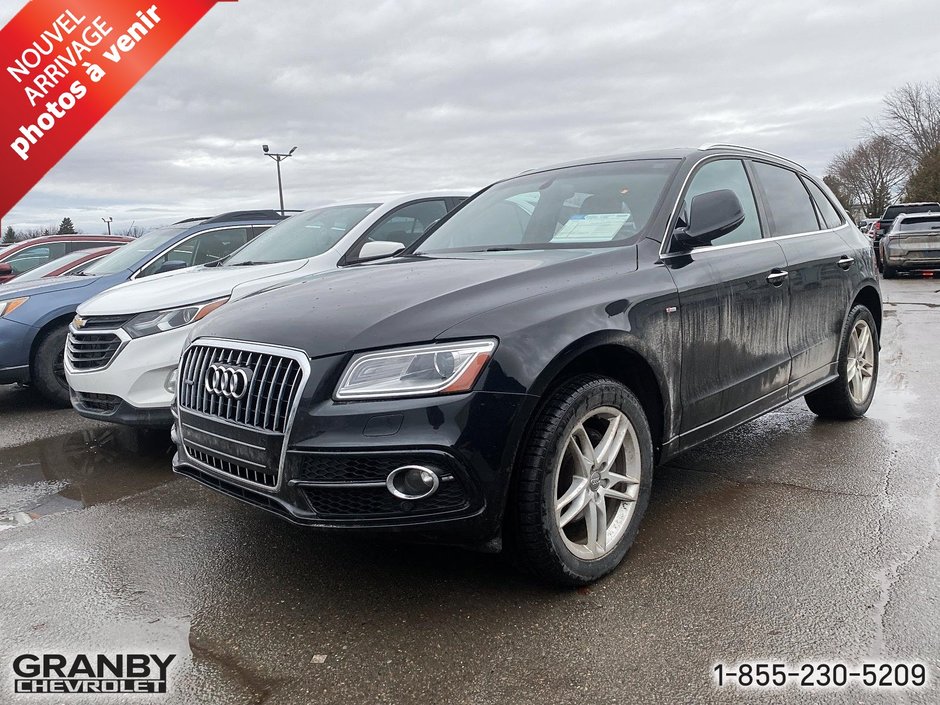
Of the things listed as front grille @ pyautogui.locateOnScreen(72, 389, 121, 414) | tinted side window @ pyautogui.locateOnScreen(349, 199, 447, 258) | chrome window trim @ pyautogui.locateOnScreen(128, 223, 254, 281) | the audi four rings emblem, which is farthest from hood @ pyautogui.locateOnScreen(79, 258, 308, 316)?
the audi four rings emblem

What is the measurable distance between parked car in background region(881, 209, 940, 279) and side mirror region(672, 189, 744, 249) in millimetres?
17107

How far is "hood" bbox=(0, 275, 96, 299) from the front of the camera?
22.1ft

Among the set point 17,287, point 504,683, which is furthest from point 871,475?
point 17,287

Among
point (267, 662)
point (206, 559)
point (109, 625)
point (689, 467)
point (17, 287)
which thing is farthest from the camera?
point (17, 287)

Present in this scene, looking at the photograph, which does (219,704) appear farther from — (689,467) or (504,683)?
(689,467)

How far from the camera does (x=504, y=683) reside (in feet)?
7.81

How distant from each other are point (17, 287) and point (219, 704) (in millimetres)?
5997

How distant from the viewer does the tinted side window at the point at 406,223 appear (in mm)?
6145

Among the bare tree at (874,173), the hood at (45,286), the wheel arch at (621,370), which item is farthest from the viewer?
the bare tree at (874,173)

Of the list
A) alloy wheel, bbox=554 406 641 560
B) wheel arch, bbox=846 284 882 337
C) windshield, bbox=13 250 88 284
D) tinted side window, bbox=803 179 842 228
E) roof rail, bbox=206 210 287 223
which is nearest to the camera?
alloy wheel, bbox=554 406 641 560

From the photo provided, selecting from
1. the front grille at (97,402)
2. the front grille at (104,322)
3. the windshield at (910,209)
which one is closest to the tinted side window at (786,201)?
the front grille at (104,322)

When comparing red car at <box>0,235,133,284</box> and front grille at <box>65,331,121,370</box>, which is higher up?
red car at <box>0,235,133,284</box>

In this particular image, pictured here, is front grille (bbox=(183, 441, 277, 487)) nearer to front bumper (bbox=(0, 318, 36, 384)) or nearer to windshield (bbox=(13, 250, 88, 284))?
front bumper (bbox=(0, 318, 36, 384))

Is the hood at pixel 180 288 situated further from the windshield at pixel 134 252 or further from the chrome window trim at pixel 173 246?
the windshield at pixel 134 252
